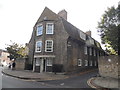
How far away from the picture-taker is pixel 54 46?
23.0 m

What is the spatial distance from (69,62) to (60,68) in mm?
2129

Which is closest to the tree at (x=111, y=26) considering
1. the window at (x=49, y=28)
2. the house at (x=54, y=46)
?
the house at (x=54, y=46)

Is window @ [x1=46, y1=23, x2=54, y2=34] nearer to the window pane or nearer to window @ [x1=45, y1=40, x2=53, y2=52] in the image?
the window pane

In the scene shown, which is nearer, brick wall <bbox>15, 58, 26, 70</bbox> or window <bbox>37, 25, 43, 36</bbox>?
window <bbox>37, 25, 43, 36</bbox>

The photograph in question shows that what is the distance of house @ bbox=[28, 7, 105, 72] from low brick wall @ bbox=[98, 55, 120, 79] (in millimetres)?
6309

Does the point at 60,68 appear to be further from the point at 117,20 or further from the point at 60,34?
the point at 117,20

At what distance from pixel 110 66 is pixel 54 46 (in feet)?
35.2

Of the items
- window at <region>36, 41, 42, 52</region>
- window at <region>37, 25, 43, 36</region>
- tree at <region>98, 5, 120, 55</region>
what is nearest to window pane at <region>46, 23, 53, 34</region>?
window at <region>37, 25, 43, 36</region>

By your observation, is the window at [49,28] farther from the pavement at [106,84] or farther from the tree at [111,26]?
the pavement at [106,84]

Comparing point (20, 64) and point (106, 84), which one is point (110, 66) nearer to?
point (106, 84)

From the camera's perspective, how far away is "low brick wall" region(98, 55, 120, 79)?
15.1m

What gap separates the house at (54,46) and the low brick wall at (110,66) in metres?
6.31

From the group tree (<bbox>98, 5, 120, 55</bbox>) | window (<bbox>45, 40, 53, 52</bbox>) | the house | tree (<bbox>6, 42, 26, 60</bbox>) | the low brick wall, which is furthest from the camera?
tree (<bbox>6, 42, 26, 60</bbox>)

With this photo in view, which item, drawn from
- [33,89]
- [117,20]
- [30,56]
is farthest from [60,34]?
[33,89]
